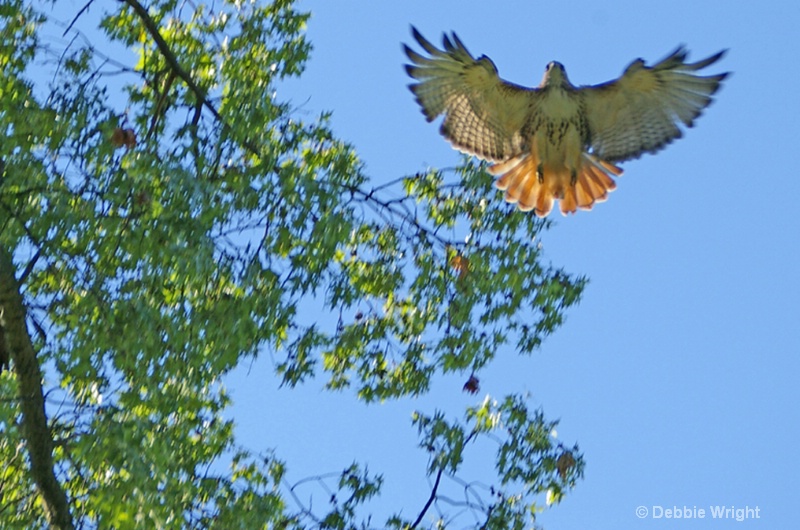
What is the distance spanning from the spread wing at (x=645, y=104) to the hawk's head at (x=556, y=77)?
156 mm

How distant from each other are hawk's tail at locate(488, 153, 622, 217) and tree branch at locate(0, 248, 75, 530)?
3.79 m

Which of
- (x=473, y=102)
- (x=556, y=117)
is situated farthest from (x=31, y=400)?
(x=556, y=117)

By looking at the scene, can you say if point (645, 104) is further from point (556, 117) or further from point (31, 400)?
point (31, 400)

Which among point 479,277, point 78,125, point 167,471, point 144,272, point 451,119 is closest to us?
point 167,471

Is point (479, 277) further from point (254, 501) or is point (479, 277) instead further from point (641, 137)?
point (641, 137)

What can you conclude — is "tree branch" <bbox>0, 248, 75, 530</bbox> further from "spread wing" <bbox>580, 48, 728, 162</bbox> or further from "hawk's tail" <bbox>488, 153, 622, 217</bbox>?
"spread wing" <bbox>580, 48, 728, 162</bbox>

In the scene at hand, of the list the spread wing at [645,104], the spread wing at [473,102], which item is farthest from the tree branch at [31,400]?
the spread wing at [645,104]

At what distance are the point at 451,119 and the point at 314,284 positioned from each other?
11.9ft

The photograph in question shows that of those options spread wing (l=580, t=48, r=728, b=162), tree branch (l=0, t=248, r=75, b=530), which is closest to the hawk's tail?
spread wing (l=580, t=48, r=728, b=162)

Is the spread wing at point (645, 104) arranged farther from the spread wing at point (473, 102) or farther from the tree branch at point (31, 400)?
the tree branch at point (31, 400)

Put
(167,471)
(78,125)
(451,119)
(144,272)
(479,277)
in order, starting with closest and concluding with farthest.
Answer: (167,471), (144,272), (78,125), (479,277), (451,119)

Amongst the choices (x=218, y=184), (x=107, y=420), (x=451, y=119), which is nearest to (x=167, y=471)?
(x=107, y=420)

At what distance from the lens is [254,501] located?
6352 mm

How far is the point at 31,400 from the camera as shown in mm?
7160
